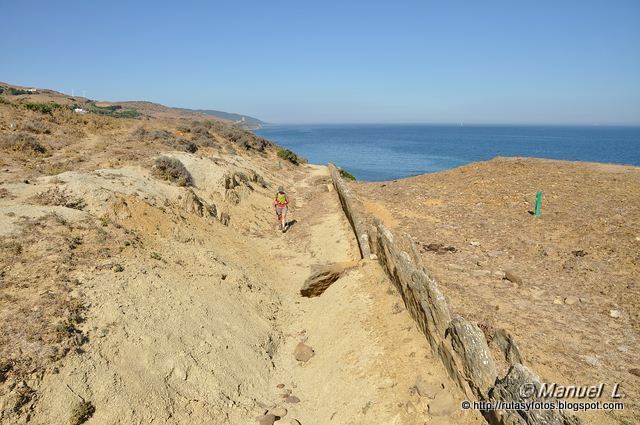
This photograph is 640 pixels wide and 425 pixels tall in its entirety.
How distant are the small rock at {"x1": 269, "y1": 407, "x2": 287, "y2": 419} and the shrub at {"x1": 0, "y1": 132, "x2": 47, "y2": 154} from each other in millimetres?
15039

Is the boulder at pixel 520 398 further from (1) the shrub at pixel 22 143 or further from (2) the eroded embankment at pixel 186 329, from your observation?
(1) the shrub at pixel 22 143

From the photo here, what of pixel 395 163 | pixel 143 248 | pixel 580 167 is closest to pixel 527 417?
pixel 143 248

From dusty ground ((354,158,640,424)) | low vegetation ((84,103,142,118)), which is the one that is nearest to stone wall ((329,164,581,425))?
dusty ground ((354,158,640,424))

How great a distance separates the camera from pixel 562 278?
979 centimetres

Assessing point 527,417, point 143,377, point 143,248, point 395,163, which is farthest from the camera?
point 395,163

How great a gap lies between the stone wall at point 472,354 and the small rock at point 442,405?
25 centimetres

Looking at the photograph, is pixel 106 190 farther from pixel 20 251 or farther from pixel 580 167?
pixel 580 167

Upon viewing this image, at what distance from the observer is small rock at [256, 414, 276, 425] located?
578 centimetres

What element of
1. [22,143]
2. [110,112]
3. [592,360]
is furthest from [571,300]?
[110,112]

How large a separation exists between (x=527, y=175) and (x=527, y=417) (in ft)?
67.6

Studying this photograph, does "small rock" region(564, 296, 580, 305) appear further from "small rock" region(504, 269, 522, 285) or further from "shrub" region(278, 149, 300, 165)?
"shrub" region(278, 149, 300, 165)

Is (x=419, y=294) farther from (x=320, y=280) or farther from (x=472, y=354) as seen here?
(x=320, y=280)

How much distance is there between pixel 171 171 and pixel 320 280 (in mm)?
8544

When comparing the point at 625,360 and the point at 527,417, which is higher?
the point at 527,417
